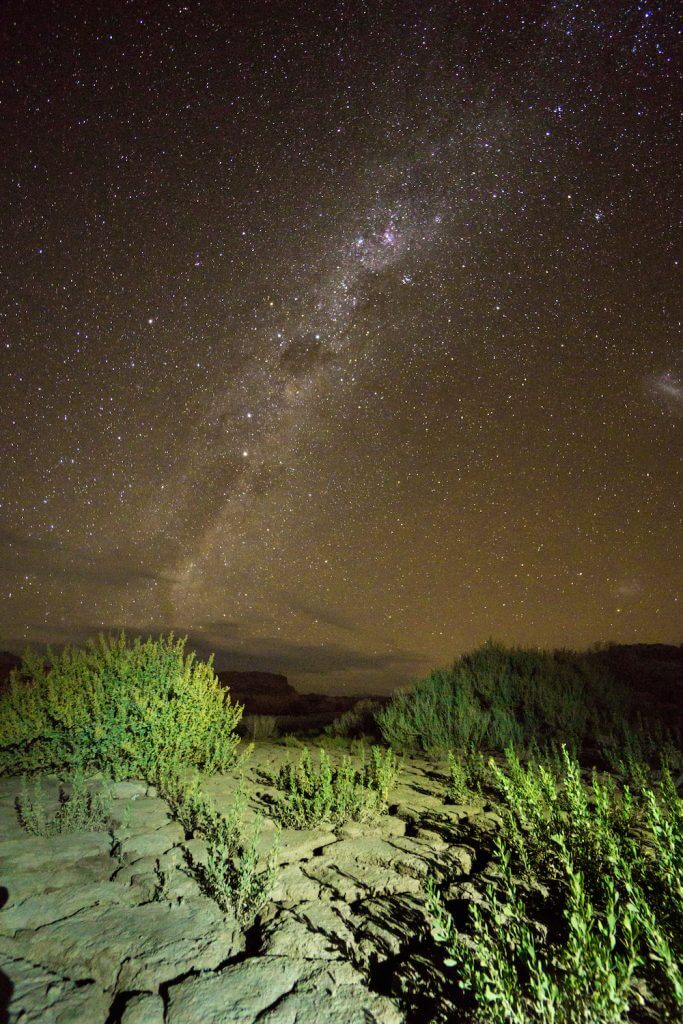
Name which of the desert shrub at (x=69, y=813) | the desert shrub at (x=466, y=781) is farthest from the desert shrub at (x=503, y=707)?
the desert shrub at (x=69, y=813)

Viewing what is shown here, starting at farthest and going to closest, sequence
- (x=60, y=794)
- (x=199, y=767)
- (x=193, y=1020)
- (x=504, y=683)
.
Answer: (x=504, y=683) < (x=199, y=767) < (x=60, y=794) < (x=193, y=1020)

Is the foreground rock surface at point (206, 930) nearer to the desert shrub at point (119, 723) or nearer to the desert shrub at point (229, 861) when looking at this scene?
the desert shrub at point (229, 861)

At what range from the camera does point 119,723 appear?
5.53 metres

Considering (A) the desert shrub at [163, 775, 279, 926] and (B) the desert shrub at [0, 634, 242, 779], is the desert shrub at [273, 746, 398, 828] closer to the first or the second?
(A) the desert shrub at [163, 775, 279, 926]

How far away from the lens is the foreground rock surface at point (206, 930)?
207cm

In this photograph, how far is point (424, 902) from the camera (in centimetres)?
279

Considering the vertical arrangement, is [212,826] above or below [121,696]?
below

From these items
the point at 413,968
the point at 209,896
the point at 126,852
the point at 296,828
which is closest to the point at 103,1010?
the point at 209,896

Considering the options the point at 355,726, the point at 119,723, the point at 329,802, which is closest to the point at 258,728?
the point at 355,726

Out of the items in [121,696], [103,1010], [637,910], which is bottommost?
[103,1010]

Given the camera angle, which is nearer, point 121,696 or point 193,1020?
point 193,1020

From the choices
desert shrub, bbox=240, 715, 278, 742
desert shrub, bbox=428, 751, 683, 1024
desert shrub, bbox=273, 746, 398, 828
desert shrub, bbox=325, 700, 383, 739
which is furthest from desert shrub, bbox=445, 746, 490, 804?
desert shrub, bbox=240, 715, 278, 742

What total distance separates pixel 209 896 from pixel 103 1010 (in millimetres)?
900

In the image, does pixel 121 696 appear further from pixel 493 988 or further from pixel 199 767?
pixel 493 988
